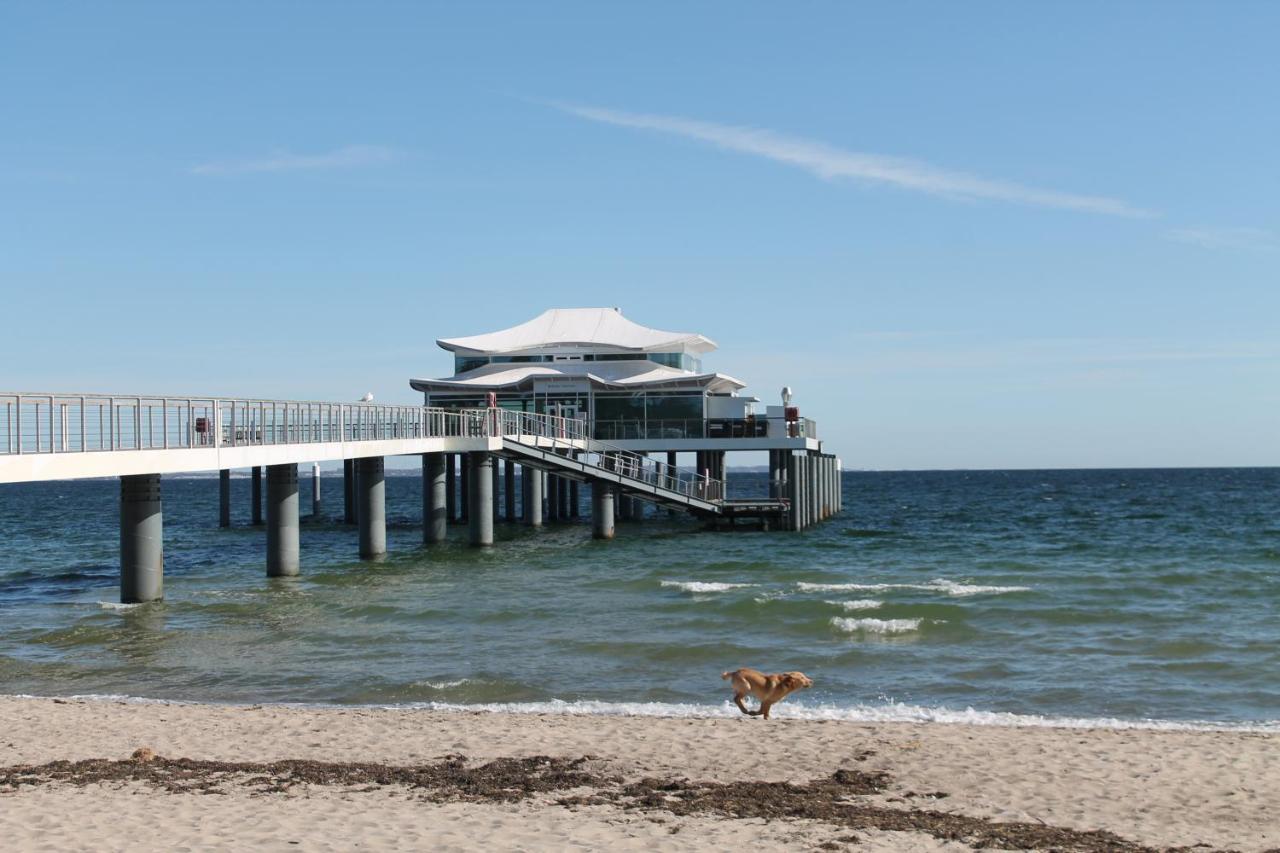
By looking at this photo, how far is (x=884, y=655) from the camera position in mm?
19094

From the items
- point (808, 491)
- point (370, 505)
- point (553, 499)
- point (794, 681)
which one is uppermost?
point (370, 505)

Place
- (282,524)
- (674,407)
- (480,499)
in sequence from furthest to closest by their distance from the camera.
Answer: (674,407)
(480,499)
(282,524)

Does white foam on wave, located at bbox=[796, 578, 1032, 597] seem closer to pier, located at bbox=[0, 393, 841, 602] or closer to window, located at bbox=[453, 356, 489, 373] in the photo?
pier, located at bbox=[0, 393, 841, 602]

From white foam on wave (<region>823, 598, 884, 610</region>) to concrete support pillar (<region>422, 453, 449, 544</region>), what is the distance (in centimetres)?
1737

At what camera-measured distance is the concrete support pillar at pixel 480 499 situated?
1484 inches

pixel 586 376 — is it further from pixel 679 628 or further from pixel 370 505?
pixel 679 628

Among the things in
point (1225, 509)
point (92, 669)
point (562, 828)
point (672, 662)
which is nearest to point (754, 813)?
point (562, 828)

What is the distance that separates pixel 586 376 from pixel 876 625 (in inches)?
1066

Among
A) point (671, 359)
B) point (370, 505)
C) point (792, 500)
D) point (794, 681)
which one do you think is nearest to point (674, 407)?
point (671, 359)

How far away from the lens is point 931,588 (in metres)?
27.6

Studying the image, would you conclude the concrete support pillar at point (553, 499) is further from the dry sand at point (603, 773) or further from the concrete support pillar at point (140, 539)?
the dry sand at point (603, 773)

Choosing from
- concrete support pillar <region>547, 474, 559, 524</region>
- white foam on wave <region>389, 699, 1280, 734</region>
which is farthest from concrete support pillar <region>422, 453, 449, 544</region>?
white foam on wave <region>389, 699, 1280, 734</region>

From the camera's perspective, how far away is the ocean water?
53.4ft

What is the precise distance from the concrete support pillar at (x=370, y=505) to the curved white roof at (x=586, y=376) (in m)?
14.5
